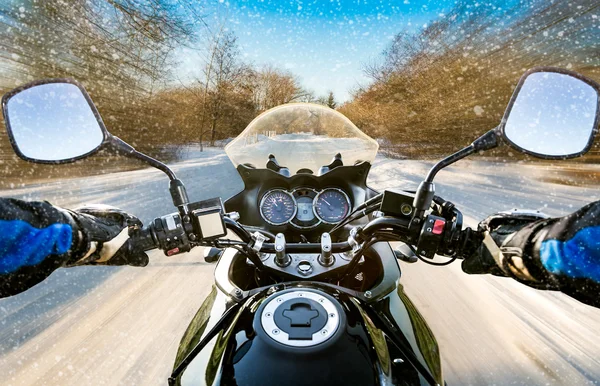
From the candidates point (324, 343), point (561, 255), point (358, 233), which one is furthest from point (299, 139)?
point (561, 255)

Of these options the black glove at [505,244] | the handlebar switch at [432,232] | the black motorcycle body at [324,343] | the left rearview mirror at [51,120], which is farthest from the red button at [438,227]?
the left rearview mirror at [51,120]

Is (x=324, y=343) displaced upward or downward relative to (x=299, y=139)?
downward

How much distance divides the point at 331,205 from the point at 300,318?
1.73 m

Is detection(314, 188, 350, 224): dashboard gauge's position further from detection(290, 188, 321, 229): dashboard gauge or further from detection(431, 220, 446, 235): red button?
detection(431, 220, 446, 235): red button

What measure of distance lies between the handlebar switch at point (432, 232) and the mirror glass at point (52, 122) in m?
1.19

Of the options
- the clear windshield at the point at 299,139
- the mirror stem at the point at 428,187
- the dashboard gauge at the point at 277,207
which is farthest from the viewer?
the clear windshield at the point at 299,139

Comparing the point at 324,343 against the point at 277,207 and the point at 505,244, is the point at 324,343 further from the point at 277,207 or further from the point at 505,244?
the point at 277,207

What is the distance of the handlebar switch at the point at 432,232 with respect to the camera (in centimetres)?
137

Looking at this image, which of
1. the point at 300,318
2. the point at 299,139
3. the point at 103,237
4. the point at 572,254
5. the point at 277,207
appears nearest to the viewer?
the point at 572,254

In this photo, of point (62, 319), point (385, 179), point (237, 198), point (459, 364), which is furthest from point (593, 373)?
point (385, 179)

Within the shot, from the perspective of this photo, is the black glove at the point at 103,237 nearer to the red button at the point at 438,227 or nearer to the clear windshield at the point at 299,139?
the red button at the point at 438,227

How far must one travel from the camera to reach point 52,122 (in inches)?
64.3

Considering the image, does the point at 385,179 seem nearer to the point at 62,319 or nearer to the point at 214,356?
the point at 62,319

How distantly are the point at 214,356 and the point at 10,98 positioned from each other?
1.25 meters
